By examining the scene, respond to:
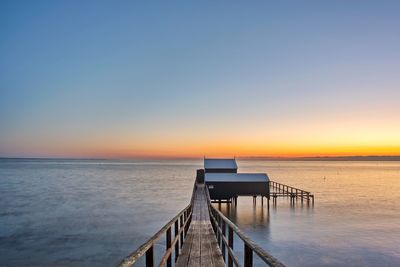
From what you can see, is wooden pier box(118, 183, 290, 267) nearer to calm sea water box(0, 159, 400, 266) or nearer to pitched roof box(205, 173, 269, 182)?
calm sea water box(0, 159, 400, 266)

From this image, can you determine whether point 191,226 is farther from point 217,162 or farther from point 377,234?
point 217,162

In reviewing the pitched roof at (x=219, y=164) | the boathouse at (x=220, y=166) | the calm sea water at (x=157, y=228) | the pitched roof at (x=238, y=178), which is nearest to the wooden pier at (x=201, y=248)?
the calm sea water at (x=157, y=228)

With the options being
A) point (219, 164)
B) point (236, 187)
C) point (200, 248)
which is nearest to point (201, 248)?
point (200, 248)

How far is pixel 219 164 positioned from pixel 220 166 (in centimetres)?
70

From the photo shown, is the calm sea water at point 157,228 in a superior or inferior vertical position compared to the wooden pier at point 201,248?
inferior

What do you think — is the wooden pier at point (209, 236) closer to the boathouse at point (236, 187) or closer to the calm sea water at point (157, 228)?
the boathouse at point (236, 187)

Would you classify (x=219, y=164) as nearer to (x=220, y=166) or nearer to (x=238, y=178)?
(x=220, y=166)

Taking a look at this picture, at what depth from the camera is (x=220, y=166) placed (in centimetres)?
4822

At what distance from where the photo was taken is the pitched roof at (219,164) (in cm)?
4794

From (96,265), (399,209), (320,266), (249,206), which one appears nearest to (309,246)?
(320,266)

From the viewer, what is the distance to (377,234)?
2759 centimetres

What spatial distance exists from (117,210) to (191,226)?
89.1ft

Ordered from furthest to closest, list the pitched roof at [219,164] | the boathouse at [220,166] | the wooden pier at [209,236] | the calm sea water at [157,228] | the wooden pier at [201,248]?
the pitched roof at [219,164] → the boathouse at [220,166] → the calm sea water at [157,228] → the wooden pier at [209,236] → the wooden pier at [201,248]

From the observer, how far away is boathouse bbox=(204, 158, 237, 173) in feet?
155
